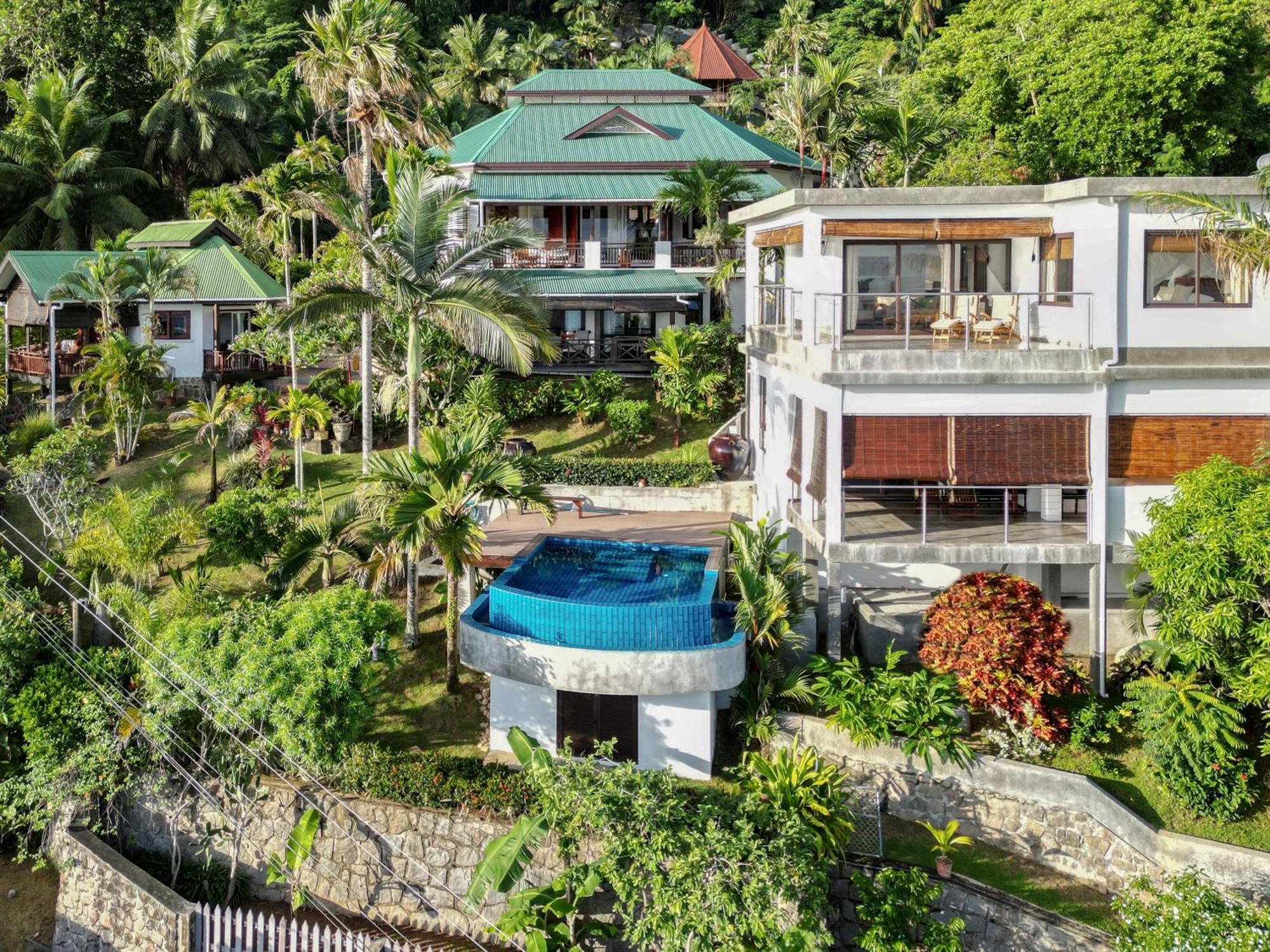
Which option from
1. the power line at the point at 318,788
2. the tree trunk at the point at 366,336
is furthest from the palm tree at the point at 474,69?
the power line at the point at 318,788

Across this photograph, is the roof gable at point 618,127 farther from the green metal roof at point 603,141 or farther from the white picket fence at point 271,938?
the white picket fence at point 271,938

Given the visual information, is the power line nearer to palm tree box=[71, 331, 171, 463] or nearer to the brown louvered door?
the brown louvered door

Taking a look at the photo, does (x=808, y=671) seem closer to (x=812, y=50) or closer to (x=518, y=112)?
(x=518, y=112)

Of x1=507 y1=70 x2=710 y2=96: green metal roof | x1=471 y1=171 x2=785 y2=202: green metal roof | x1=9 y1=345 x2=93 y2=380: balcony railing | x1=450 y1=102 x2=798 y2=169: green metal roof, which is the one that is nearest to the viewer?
x1=471 y1=171 x2=785 y2=202: green metal roof

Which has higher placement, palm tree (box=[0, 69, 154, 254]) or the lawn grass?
palm tree (box=[0, 69, 154, 254])

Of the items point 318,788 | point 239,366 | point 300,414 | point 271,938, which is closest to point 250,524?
point 300,414

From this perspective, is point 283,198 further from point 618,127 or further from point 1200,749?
point 1200,749

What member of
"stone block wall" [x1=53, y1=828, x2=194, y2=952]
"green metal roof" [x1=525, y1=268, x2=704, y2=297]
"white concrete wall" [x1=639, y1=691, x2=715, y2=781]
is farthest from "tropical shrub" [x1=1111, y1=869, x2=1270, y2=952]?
"green metal roof" [x1=525, y1=268, x2=704, y2=297]
